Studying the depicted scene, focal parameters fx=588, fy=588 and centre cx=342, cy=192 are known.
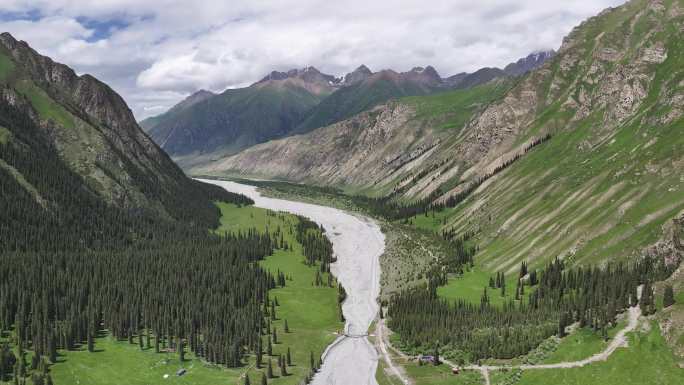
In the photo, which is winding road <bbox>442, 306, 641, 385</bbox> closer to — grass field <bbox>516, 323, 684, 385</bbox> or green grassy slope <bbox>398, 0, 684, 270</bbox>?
grass field <bbox>516, 323, 684, 385</bbox>

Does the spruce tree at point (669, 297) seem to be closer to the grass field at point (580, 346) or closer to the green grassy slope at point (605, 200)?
the grass field at point (580, 346)

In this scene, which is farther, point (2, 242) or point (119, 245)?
point (119, 245)

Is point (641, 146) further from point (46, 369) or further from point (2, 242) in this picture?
point (2, 242)

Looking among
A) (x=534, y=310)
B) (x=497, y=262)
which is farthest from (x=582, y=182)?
(x=534, y=310)

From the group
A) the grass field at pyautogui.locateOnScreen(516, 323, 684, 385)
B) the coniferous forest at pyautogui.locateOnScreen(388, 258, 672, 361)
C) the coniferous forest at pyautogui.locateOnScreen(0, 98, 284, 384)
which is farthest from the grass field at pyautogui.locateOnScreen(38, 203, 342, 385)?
the grass field at pyautogui.locateOnScreen(516, 323, 684, 385)

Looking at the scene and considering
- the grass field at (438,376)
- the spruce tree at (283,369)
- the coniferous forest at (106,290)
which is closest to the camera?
the grass field at (438,376)

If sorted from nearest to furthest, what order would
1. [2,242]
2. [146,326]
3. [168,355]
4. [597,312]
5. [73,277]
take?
1. [597,312]
2. [168,355]
3. [146,326]
4. [73,277]
5. [2,242]

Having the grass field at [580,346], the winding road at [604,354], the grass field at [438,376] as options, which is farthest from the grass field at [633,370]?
the grass field at [438,376]

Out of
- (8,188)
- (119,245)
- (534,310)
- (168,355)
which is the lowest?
(168,355)

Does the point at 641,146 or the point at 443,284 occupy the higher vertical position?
the point at 641,146
